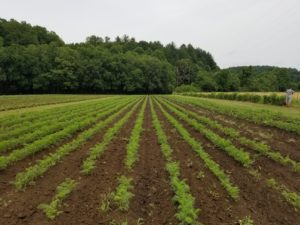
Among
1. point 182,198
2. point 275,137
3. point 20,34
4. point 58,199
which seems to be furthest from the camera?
point 20,34

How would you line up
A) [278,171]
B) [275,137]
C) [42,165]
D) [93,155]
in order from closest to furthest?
[42,165] → [278,171] → [93,155] → [275,137]

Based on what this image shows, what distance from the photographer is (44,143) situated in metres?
7.68

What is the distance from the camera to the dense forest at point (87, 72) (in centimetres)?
6078

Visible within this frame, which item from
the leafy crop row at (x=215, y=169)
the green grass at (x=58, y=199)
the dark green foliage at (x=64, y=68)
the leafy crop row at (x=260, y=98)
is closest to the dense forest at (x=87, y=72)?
the dark green foliage at (x=64, y=68)

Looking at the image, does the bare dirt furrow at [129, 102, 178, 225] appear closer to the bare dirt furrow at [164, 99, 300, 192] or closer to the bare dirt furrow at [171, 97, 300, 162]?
the bare dirt furrow at [164, 99, 300, 192]

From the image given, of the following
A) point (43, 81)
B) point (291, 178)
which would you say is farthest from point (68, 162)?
point (43, 81)

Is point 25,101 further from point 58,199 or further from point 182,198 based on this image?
point 182,198

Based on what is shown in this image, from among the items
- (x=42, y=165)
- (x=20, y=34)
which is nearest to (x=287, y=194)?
(x=42, y=165)

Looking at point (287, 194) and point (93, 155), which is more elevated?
point (93, 155)

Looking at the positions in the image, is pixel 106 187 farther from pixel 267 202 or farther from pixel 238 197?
pixel 267 202

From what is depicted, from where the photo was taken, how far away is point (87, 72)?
7031 cm

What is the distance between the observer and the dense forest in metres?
60.8

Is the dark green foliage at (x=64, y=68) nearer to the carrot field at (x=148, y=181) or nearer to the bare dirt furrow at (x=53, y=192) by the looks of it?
the carrot field at (x=148, y=181)

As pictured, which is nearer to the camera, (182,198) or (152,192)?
(182,198)
